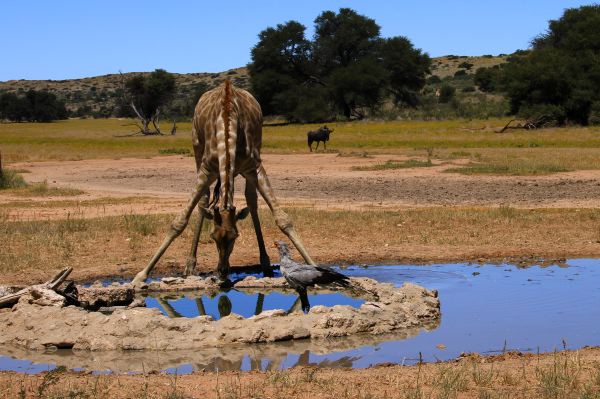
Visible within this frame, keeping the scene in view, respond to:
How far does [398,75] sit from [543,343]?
216 ft

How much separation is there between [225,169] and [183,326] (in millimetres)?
2272

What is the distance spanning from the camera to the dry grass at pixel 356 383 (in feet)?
21.2

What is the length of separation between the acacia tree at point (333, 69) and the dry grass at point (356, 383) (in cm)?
5908

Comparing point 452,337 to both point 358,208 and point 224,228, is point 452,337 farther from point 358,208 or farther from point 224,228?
point 358,208

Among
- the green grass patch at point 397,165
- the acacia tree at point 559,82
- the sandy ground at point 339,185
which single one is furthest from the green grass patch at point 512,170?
the acacia tree at point 559,82

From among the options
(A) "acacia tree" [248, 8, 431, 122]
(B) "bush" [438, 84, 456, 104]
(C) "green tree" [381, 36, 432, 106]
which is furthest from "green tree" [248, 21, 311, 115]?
(B) "bush" [438, 84, 456, 104]

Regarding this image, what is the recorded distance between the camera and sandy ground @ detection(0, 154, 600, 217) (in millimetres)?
19984

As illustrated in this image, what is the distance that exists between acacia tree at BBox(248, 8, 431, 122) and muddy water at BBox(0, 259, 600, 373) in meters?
55.3

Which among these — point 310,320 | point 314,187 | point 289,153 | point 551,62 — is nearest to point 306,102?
point 551,62

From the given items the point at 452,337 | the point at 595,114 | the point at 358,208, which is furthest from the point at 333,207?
the point at 595,114

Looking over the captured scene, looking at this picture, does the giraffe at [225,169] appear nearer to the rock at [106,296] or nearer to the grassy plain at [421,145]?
the rock at [106,296]

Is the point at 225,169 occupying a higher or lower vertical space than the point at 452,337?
higher

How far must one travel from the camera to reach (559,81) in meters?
49.4

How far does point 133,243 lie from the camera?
14.5 metres
